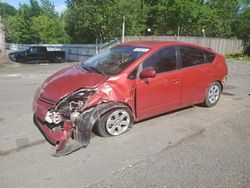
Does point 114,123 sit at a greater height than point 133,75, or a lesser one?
lesser

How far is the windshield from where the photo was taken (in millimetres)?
5070

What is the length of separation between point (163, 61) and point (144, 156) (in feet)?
6.73

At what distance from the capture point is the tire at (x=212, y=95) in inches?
260

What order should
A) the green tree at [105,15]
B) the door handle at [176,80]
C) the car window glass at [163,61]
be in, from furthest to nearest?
the green tree at [105,15]
the door handle at [176,80]
the car window glass at [163,61]

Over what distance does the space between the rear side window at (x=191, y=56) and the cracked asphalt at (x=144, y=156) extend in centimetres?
114

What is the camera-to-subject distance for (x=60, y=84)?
4.72m

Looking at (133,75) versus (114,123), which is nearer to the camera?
(114,123)

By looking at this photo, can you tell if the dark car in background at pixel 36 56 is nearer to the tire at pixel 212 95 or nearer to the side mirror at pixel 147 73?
the tire at pixel 212 95

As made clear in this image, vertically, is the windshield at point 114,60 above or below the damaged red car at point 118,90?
above

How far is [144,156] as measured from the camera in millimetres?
4121

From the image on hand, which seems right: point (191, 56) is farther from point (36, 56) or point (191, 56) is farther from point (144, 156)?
point (36, 56)

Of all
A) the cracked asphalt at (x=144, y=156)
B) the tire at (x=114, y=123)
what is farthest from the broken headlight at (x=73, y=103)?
the cracked asphalt at (x=144, y=156)

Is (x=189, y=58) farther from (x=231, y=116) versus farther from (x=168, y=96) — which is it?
(x=231, y=116)

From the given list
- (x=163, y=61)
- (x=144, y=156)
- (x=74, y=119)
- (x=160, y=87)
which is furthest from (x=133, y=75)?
(x=144, y=156)
